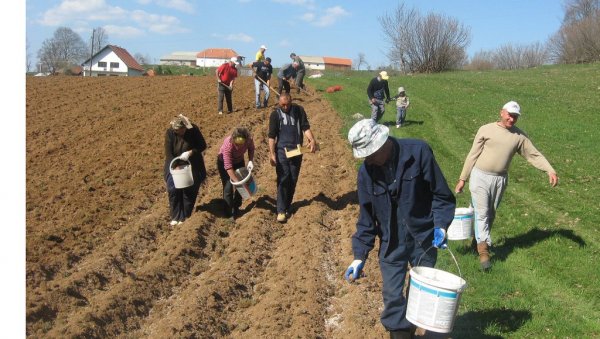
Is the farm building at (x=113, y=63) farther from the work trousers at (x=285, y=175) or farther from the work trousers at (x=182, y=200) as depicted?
the work trousers at (x=285, y=175)

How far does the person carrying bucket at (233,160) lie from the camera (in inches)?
312

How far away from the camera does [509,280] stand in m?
6.10

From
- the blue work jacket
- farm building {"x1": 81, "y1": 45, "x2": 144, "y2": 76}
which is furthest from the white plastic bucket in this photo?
farm building {"x1": 81, "y1": 45, "x2": 144, "y2": 76}

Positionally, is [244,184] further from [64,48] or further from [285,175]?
[64,48]

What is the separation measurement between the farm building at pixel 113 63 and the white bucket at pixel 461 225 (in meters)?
66.2

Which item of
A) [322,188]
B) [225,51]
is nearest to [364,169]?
[322,188]

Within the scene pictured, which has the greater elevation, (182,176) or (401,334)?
(182,176)

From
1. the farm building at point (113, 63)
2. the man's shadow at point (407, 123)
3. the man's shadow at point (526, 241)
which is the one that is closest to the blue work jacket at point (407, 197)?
the man's shadow at point (526, 241)

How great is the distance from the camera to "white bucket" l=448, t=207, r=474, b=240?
652 centimetres

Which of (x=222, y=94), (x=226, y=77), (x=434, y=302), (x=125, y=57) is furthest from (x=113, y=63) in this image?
(x=434, y=302)

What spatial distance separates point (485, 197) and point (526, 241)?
4.34 feet

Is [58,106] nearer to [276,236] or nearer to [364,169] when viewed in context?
[276,236]

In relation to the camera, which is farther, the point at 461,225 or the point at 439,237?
the point at 461,225

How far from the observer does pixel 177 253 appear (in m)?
6.95
